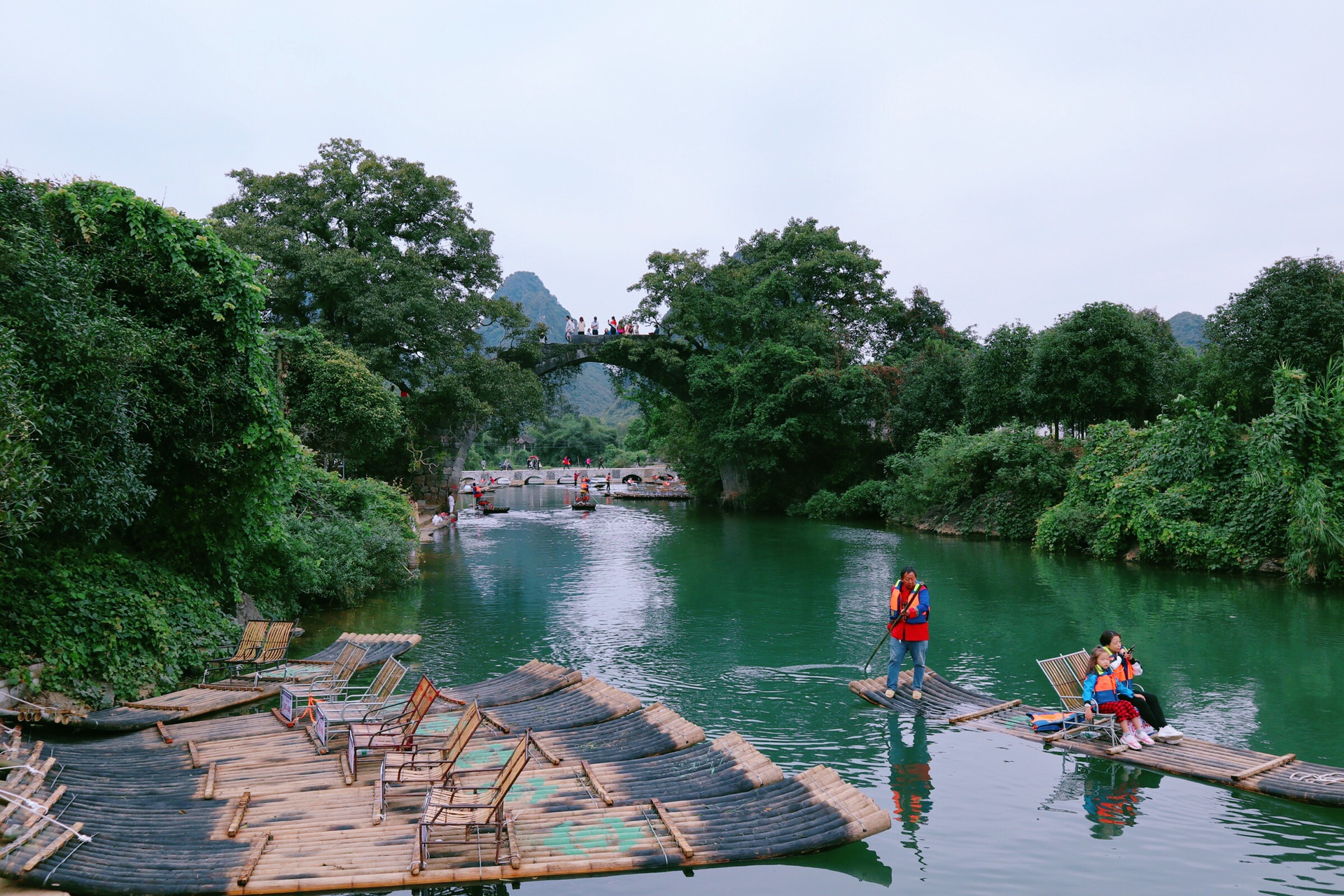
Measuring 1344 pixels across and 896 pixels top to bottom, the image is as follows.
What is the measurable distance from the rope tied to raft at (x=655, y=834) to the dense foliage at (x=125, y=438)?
21.2 feet

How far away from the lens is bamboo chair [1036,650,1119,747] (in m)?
9.31

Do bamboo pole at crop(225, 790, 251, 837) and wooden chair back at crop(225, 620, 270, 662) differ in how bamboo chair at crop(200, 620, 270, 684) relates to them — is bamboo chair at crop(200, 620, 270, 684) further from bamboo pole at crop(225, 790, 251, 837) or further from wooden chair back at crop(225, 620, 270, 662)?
bamboo pole at crop(225, 790, 251, 837)

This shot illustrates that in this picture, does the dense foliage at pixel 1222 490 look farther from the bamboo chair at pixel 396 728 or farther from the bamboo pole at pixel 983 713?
the bamboo chair at pixel 396 728

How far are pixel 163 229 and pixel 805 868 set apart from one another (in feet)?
35.1

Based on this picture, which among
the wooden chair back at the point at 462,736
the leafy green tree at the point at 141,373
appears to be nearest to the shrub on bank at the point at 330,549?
the leafy green tree at the point at 141,373

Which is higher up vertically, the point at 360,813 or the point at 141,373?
the point at 141,373

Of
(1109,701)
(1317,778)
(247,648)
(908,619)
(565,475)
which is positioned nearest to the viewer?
(1317,778)

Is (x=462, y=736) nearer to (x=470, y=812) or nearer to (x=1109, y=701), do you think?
(x=470, y=812)

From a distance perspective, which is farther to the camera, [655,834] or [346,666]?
[346,666]

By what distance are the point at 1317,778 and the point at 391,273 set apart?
29.9m

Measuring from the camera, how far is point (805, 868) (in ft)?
22.7

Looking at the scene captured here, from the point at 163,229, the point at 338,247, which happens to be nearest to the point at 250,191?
the point at 338,247

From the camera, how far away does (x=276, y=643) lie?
1198 cm

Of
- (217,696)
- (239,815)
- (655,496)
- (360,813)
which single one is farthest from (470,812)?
(655,496)
